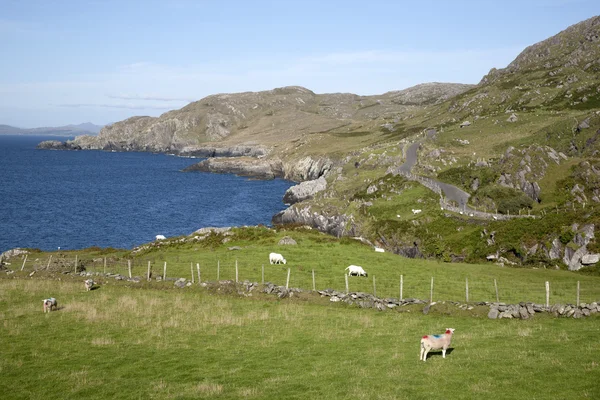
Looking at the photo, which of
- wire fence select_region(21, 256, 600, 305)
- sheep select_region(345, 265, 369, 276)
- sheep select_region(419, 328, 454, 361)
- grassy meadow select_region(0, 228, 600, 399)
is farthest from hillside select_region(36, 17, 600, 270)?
sheep select_region(419, 328, 454, 361)

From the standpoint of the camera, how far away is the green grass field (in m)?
A: 18.8

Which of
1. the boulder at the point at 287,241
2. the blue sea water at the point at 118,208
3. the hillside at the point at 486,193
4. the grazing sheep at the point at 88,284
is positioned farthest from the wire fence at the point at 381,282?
the blue sea water at the point at 118,208

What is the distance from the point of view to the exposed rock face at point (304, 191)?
139000 millimetres

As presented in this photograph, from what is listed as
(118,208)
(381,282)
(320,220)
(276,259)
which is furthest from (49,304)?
(118,208)

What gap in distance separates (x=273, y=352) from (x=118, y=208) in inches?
4763

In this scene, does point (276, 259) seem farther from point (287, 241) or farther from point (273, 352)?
point (273, 352)

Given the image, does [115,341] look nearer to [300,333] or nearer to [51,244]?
[300,333]

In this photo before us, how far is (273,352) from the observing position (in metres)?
24.7

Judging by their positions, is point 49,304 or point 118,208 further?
point 118,208

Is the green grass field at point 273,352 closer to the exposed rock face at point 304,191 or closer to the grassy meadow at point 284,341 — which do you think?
the grassy meadow at point 284,341

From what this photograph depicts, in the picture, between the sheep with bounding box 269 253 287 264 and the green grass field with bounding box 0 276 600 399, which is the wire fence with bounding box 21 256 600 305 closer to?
the sheep with bounding box 269 253 287 264

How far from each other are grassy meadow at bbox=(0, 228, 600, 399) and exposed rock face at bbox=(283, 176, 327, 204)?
91989mm

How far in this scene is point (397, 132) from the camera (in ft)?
653

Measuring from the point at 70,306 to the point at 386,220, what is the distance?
53066 mm
